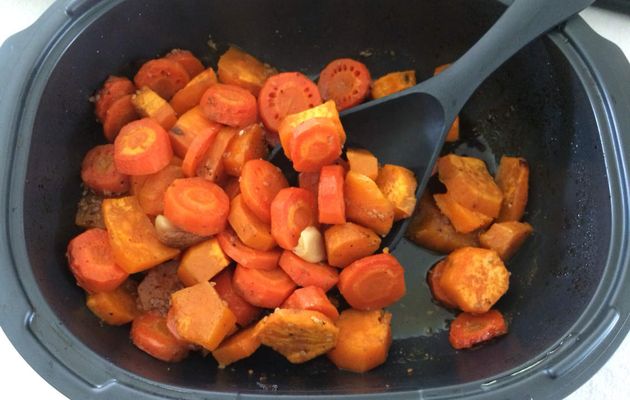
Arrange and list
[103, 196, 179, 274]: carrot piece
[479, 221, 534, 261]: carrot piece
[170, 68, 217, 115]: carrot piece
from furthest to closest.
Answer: [170, 68, 217, 115]: carrot piece < [479, 221, 534, 261]: carrot piece < [103, 196, 179, 274]: carrot piece

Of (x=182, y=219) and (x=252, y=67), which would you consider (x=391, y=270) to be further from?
(x=252, y=67)

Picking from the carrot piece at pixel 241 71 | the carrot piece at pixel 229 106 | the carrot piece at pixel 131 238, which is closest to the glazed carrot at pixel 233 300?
the carrot piece at pixel 131 238

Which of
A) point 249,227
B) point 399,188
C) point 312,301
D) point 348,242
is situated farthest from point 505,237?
point 249,227

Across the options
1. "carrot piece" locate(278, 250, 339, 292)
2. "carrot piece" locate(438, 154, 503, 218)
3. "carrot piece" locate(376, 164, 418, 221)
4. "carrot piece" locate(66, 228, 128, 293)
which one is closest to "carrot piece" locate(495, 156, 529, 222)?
"carrot piece" locate(438, 154, 503, 218)

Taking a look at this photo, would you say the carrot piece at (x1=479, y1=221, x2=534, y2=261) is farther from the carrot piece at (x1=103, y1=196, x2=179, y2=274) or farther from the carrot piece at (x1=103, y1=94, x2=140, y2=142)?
the carrot piece at (x1=103, y1=94, x2=140, y2=142)

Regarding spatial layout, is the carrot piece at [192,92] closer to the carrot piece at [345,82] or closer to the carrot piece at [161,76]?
the carrot piece at [161,76]

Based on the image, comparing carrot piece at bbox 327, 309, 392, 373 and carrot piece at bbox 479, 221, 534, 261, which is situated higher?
carrot piece at bbox 327, 309, 392, 373
